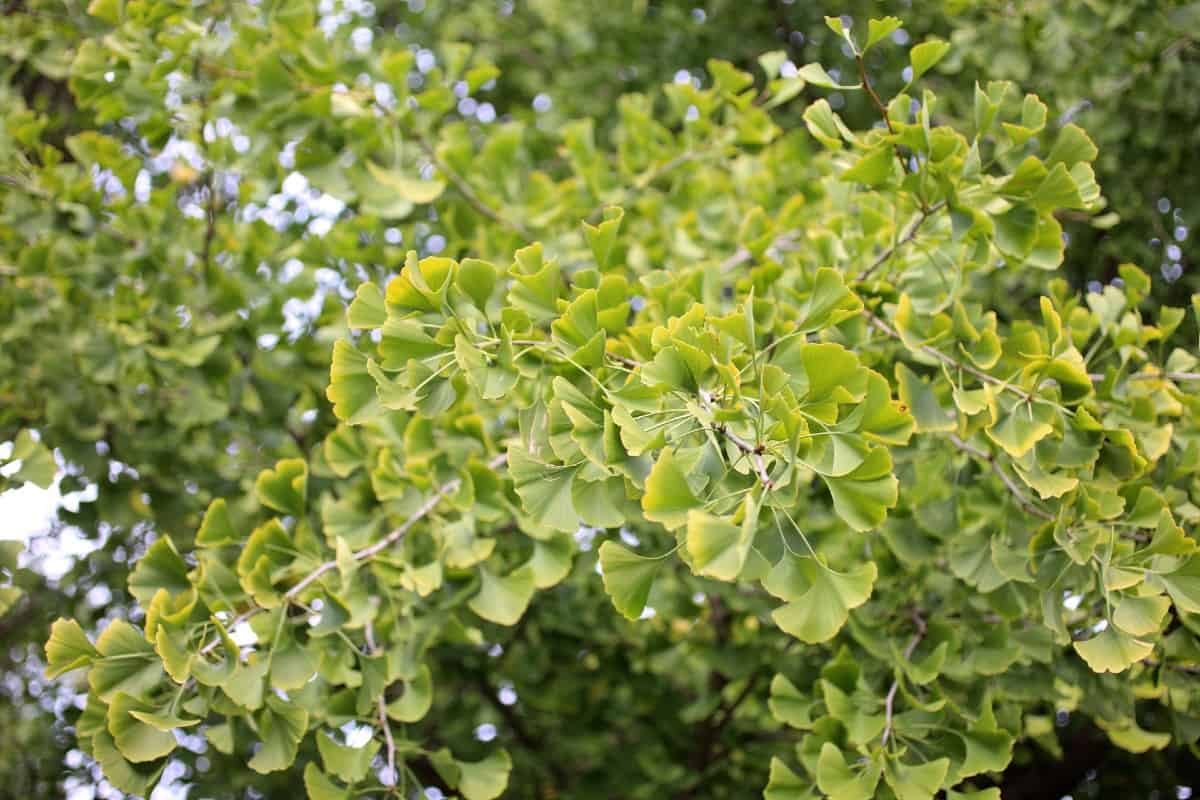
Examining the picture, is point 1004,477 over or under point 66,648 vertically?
over

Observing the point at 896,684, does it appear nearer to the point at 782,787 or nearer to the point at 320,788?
the point at 782,787

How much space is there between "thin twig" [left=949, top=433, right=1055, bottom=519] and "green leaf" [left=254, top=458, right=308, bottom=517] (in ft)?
3.06

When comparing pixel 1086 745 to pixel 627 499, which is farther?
pixel 1086 745

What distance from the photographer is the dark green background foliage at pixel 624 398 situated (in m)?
→ 1.04

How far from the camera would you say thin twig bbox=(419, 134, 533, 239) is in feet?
5.86

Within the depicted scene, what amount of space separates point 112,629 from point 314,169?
35.5 inches

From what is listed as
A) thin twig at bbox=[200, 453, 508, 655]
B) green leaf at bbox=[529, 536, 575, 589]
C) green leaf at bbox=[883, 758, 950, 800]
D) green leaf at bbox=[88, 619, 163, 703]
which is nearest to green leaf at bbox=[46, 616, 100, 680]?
green leaf at bbox=[88, 619, 163, 703]

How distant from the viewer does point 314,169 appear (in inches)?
67.3

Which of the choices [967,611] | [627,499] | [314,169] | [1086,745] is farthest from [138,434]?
[1086,745]

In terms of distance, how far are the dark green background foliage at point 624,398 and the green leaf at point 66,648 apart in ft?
0.15

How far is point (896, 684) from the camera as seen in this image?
128cm

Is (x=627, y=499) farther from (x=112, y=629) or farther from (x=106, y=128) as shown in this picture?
(x=106, y=128)

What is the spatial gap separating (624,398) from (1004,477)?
62 centimetres

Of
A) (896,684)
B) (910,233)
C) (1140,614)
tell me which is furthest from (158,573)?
(1140,614)
